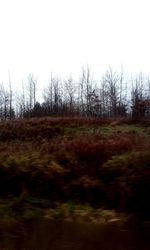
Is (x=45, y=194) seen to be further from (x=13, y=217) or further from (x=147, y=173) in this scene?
(x=147, y=173)

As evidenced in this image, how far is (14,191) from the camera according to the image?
44.7ft

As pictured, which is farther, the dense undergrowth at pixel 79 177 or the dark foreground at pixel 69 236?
the dense undergrowth at pixel 79 177

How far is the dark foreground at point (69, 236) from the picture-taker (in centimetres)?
831

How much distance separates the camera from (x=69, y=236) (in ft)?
29.7

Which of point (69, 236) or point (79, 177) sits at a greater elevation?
point (79, 177)

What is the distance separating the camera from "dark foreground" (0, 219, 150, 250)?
27.3 ft

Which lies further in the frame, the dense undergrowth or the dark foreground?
the dense undergrowth

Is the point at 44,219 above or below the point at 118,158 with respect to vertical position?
below

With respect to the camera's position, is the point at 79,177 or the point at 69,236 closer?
the point at 69,236

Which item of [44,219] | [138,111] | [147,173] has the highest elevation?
[138,111]

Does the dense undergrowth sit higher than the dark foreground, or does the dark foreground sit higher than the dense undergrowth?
the dense undergrowth

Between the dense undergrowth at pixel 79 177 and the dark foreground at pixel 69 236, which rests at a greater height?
the dense undergrowth at pixel 79 177

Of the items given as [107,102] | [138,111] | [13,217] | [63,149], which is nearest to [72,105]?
[107,102]

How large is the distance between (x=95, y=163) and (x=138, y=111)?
120ft
